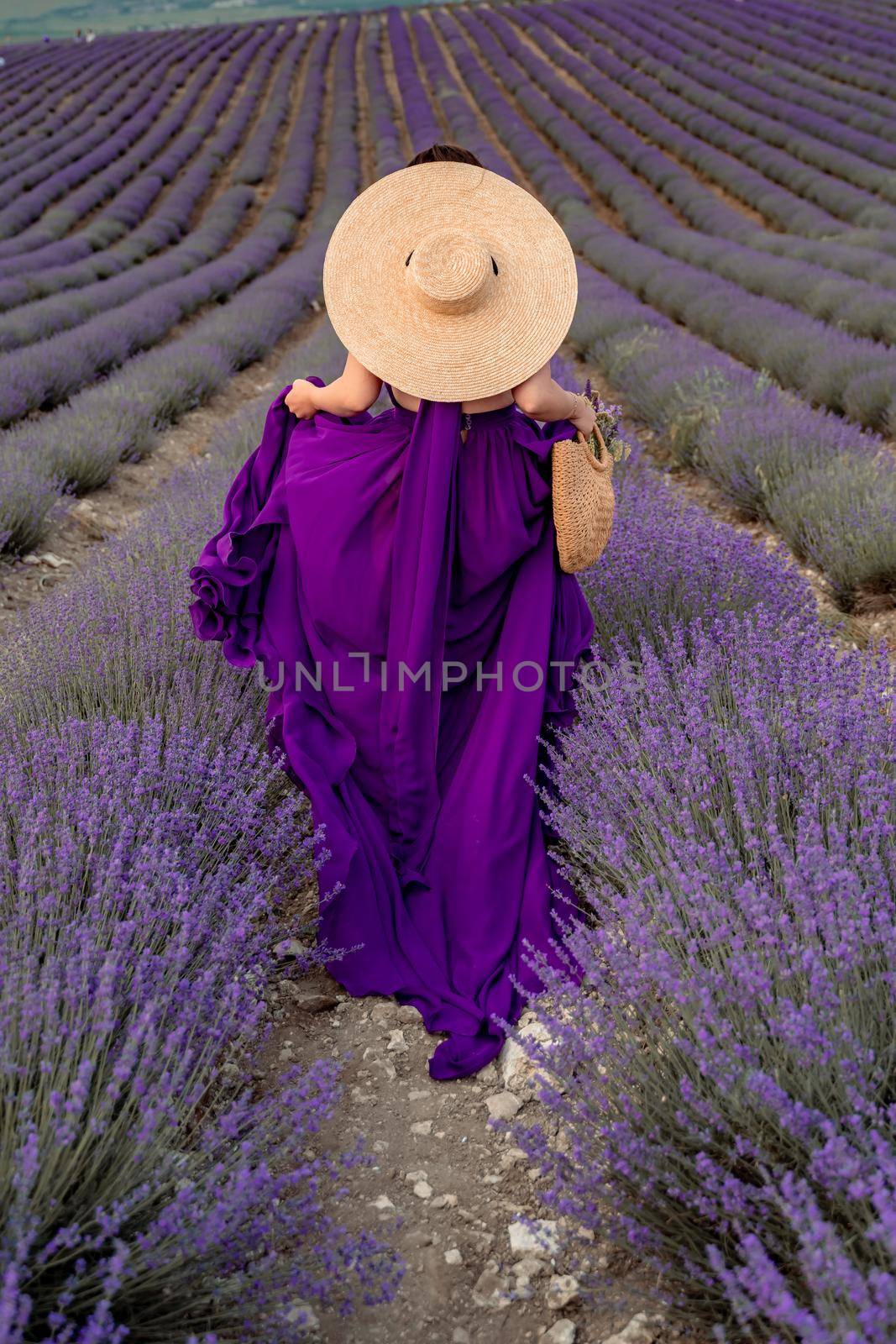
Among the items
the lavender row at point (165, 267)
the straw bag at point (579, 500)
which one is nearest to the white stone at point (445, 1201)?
the straw bag at point (579, 500)

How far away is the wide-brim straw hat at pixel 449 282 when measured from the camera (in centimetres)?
208

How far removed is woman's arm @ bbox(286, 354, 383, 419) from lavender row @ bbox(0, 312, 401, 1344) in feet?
2.10

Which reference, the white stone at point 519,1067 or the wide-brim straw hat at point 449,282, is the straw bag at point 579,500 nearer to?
the wide-brim straw hat at point 449,282

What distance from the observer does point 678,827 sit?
75.5 inches

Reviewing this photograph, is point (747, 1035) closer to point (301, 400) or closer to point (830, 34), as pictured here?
point (301, 400)

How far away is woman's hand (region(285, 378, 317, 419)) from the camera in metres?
2.32

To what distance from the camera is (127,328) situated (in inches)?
321

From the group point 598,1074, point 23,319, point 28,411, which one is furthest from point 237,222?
point 598,1074

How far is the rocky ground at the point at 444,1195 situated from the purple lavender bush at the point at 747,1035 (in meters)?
0.09

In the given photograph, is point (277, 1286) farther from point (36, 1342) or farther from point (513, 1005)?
point (513, 1005)

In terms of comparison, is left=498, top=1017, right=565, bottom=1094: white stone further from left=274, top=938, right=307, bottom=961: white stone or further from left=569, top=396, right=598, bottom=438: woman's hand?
left=569, top=396, right=598, bottom=438: woman's hand

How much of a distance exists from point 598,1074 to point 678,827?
531 millimetres

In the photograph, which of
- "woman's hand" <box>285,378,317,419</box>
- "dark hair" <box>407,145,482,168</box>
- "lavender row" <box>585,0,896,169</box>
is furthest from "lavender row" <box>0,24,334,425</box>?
"lavender row" <box>585,0,896,169</box>

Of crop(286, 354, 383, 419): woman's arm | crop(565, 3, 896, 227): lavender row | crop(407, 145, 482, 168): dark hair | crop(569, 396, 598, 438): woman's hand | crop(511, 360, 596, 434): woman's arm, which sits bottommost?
crop(565, 3, 896, 227): lavender row
